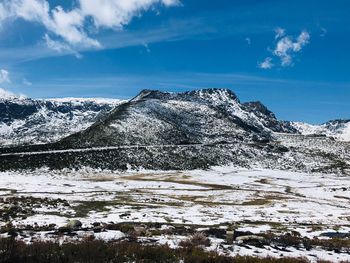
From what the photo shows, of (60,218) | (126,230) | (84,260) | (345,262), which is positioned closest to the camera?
(84,260)

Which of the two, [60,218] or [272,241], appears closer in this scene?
[272,241]

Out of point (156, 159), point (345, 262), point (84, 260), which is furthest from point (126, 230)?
point (156, 159)

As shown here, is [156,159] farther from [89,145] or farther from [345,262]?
[345,262]

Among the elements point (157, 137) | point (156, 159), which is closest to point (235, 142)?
point (157, 137)

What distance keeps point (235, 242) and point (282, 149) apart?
566 ft

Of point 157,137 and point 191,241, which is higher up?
point 157,137

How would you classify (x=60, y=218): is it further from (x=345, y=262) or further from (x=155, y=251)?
(x=345, y=262)

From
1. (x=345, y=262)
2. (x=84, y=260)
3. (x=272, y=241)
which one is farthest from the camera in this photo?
(x=272, y=241)

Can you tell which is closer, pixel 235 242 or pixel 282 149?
pixel 235 242

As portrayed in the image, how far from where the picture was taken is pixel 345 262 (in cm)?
1930

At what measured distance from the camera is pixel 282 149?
190 metres

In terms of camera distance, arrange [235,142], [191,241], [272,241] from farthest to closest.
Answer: [235,142]
[272,241]
[191,241]

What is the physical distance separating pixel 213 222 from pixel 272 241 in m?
12.1

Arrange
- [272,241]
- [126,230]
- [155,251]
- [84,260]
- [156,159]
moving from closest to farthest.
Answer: [84,260]
[155,251]
[272,241]
[126,230]
[156,159]
